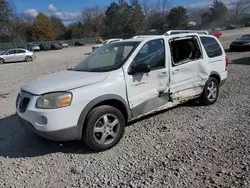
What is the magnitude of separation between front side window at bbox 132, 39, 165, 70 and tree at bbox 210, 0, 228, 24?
279ft

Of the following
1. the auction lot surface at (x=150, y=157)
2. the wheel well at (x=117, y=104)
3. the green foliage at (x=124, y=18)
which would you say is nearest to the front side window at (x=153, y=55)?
the wheel well at (x=117, y=104)

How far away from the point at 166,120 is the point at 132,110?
3.42ft

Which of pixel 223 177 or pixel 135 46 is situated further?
pixel 135 46

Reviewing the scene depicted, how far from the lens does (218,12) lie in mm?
78812

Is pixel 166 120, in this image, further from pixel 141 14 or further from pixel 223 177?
pixel 141 14

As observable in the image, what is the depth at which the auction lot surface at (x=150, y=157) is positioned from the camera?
264 centimetres

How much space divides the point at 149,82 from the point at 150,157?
1.28 meters

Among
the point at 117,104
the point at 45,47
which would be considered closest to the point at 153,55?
the point at 117,104

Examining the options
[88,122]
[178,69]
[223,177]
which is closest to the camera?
[223,177]

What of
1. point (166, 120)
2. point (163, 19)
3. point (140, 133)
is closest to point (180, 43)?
point (166, 120)

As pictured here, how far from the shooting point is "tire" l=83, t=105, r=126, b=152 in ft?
10.2

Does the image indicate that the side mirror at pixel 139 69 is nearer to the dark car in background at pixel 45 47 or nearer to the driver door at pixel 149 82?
the driver door at pixel 149 82

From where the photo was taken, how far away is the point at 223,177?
8.42 ft

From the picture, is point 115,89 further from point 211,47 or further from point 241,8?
point 241,8
